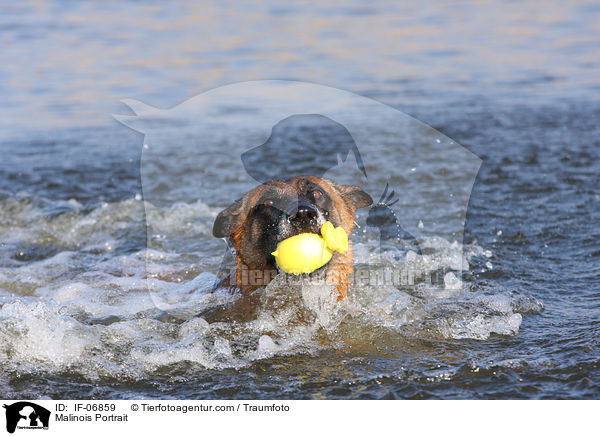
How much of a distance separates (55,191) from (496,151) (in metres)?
6.69

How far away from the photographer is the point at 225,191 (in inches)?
369

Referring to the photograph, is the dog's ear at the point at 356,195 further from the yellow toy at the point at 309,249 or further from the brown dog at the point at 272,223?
the yellow toy at the point at 309,249

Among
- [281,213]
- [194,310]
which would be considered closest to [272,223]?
[281,213]

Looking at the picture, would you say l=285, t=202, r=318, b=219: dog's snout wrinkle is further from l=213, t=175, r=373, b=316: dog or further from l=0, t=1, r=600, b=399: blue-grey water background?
l=0, t=1, r=600, b=399: blue-grey water background

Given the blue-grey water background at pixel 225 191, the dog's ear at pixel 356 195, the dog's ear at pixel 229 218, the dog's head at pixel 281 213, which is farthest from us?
the dog's ear at pixel 356 195

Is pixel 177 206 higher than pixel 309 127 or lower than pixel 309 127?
lower

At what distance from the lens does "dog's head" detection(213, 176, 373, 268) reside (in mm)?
4617

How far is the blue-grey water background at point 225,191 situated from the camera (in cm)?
421

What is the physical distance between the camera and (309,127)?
12.4 metres

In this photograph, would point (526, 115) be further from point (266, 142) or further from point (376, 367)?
point (376, 367)
